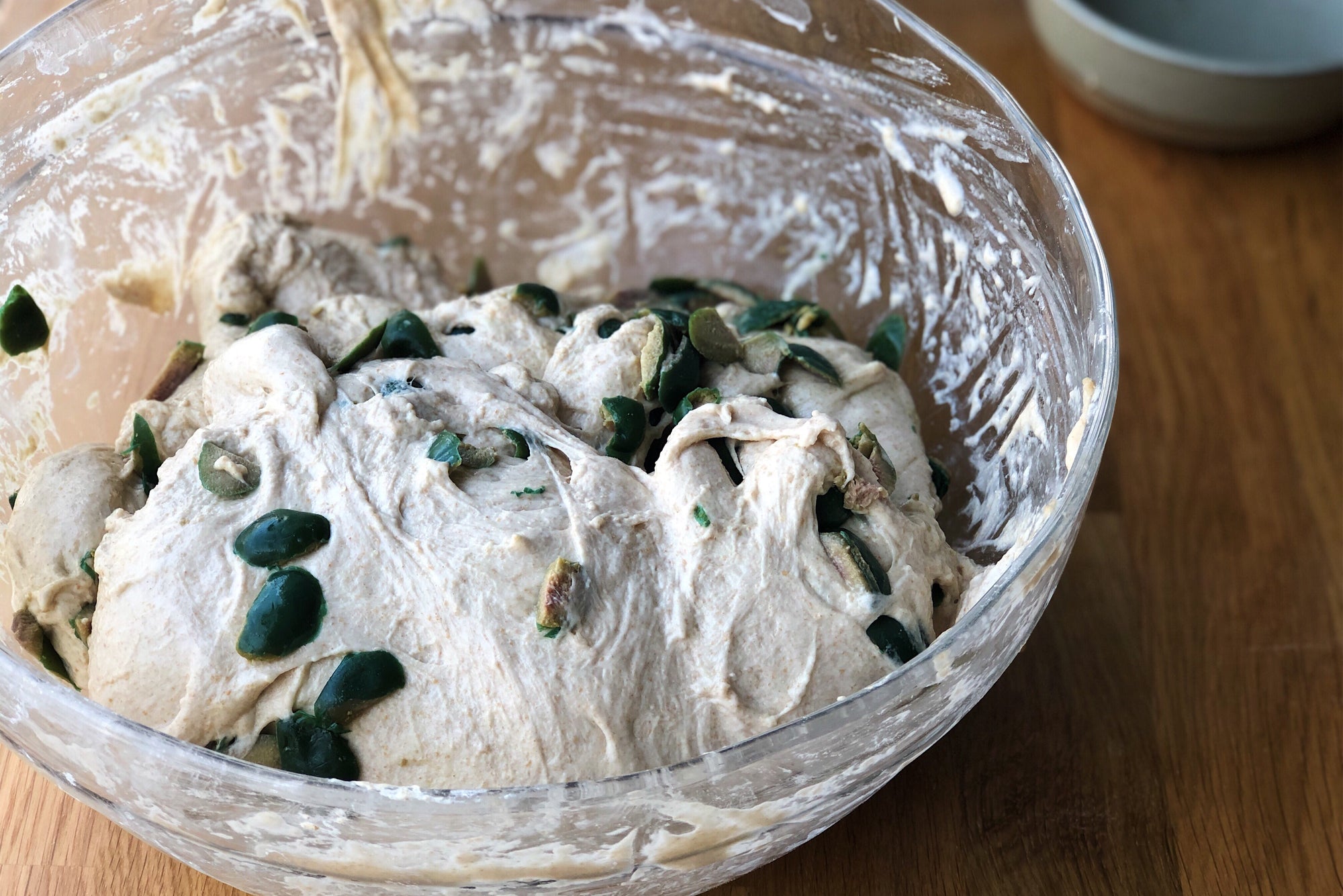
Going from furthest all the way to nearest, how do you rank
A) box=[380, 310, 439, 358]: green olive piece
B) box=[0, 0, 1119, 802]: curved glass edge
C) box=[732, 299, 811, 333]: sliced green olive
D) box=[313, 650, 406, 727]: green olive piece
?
1. box=[732, 299, 811, 333]: sliced green olive
2. box=[380, 310, 439, 358]: green olive piece
3. box=[313, 650, 406, 727]: green olive piece
4. box=[0, 0, 1119, 802]: curved glass edge

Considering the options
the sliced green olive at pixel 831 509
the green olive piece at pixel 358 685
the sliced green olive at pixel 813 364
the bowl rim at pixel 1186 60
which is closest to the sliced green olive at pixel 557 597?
the green olive piece at pixel 358 685

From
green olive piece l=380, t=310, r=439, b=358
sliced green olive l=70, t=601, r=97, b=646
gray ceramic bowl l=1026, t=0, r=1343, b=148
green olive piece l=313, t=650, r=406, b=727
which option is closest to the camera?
green olive piece l=313, t=650, r=406, b=727

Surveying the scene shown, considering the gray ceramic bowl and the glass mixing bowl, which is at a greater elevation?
the glass mixing bowl

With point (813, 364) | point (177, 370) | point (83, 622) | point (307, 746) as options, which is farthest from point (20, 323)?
point (813, 364)

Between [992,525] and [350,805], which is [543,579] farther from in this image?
[992,525]

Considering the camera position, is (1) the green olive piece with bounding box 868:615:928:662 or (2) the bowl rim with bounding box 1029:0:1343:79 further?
(2) the bowl rim with bounding box 1029:0:1343:79

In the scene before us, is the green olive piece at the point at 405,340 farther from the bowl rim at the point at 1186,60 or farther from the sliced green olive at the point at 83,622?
the bowl rim at the point at 1186,60

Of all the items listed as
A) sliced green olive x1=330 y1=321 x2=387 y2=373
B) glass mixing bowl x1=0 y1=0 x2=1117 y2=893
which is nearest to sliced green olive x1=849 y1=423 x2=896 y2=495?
glass mixing bowl x1=0 y1=0 x2=1117 y2=893

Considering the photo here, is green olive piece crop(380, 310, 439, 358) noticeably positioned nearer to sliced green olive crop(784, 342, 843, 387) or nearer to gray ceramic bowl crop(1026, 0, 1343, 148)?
sliced green olive crop(784, 342, 843, 387)

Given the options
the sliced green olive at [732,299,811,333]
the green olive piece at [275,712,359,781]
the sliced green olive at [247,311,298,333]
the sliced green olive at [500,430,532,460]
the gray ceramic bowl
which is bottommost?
the gray ceramic bowl
